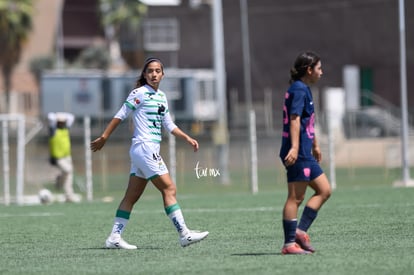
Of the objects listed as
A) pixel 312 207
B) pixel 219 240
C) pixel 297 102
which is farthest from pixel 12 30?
pixel 297 102

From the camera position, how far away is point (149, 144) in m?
12.7

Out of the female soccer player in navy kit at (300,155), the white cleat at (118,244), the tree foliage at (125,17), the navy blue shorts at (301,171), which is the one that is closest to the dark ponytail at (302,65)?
the female soccer player in navy kit at (300,155)

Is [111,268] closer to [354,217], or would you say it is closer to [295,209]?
[295,209]

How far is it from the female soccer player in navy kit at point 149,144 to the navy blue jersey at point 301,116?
1.56 meters

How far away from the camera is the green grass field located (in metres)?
10.7

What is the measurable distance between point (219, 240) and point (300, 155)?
2474 millimetres

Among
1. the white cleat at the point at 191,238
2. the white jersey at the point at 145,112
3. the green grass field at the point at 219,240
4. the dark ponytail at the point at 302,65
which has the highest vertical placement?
the dark ponytail at the point at 302,65

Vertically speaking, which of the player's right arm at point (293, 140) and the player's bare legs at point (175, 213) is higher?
the player's right arm at point (293, 140)

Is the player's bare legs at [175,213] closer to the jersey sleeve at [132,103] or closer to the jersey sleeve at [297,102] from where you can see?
the jersey sleeve at [132,103]

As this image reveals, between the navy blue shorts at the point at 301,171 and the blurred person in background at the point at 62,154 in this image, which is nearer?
the navy blue shorts at the point at 301,171

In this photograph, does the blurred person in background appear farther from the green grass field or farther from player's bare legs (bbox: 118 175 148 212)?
player's bare legs (bbox: 118 175 148 212)

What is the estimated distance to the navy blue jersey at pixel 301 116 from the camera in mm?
11367

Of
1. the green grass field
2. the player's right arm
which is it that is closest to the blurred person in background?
the green grass field

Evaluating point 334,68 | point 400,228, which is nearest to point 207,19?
point 334,68
